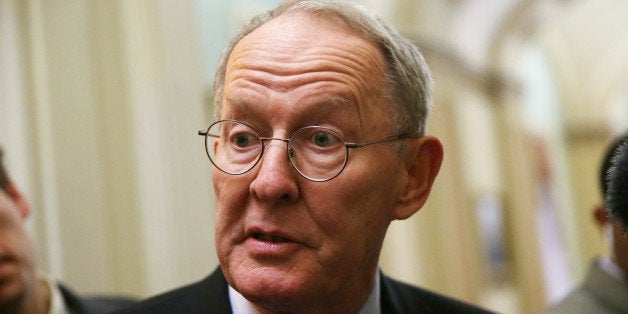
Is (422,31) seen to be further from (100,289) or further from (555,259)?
(555,259)

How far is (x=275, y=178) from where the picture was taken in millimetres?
1682

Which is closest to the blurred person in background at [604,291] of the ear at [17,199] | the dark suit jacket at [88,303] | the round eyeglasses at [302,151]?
the round eyeglasses at [302,151]

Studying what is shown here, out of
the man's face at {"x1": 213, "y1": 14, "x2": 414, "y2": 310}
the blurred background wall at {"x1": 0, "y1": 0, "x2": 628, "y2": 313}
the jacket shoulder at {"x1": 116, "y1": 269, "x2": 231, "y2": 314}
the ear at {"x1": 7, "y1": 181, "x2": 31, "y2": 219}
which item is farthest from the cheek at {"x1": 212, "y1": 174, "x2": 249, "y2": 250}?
the blurred background wall at {"x1": 0, "y1": 0, "x2": 628, "y2": 313}

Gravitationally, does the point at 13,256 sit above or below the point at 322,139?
below

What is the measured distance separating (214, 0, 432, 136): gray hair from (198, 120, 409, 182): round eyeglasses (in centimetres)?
18

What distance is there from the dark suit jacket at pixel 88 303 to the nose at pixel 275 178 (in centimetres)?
110

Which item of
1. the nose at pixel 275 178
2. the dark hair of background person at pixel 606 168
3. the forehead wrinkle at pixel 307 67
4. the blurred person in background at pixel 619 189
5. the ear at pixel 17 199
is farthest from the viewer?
the ear at pixel 17 199

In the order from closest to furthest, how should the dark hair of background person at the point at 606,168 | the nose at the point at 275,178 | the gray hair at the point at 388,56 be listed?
the dark hair of background person at the point at 606,168, the nose at the point at 275,178, the gray hair at the point at 388,56

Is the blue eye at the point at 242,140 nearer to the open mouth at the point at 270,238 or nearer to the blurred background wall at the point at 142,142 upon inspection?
the open mouth at the point at 270,238

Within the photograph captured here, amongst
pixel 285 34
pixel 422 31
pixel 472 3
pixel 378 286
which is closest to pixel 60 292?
pixel 378 286

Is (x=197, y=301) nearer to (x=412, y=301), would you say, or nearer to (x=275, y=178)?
(x=275, y=178)

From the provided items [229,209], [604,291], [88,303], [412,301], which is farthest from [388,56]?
[88,303]

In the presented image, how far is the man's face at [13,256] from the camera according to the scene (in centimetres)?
221

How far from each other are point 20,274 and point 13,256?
60 millimetres
